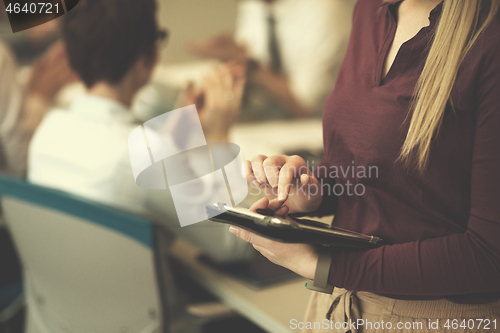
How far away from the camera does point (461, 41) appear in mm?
291

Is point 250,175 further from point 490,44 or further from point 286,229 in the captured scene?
point 490,44

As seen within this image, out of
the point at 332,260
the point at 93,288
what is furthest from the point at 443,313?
the point at 93,288

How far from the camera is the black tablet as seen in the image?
277 mm

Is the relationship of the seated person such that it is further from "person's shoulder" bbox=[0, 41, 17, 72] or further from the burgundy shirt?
"person's shoulder" bbox=[0, 41, 17, 72]

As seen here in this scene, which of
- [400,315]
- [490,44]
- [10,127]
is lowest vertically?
[400,315]

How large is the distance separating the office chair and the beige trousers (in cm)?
27

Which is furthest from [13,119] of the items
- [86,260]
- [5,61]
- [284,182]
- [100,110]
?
[284,182]

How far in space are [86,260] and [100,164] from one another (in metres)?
0.15

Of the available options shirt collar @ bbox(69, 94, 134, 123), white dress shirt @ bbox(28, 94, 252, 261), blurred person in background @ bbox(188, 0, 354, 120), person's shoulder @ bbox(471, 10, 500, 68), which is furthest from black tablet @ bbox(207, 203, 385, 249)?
blurred person in background @ bbox(188, 0, 354, 120)

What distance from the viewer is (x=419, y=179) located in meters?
0.32

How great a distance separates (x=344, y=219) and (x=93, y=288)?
41cm

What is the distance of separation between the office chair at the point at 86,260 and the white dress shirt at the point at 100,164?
0.06 metres

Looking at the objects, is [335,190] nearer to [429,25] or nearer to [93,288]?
[429,25]

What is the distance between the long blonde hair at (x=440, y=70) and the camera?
29 centimetres
